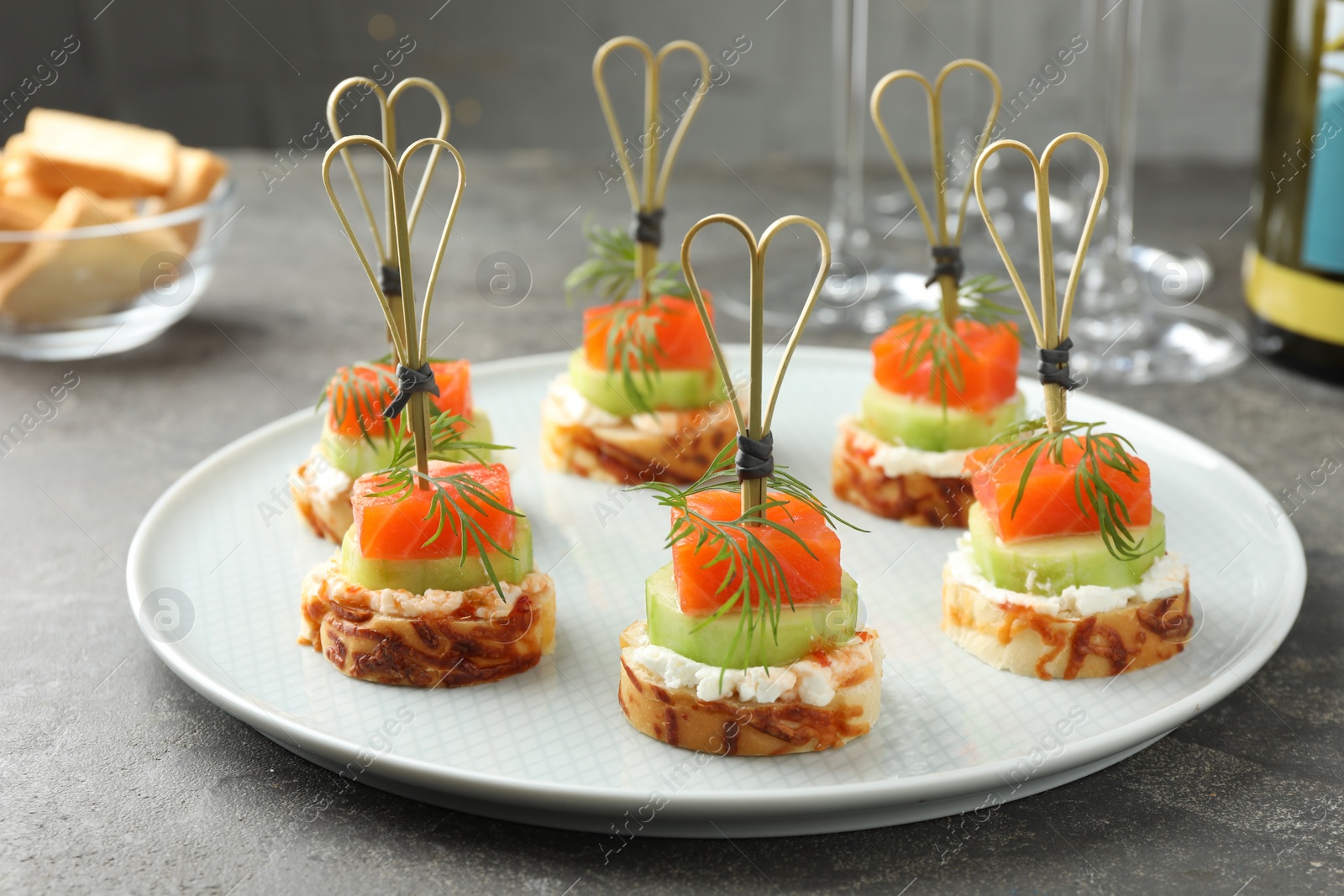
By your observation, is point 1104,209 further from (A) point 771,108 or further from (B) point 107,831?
(B) point 107,831

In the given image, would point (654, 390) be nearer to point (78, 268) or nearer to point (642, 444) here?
point (642, 444)

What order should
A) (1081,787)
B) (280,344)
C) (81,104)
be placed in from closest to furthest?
(1081,787), (280,344), (81,104)

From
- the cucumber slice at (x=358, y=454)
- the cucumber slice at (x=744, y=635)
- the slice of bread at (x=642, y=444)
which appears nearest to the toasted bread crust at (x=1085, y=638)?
the cucumber slice at (x=744, y=635)

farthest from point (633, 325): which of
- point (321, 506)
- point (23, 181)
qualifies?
point (23, 181)

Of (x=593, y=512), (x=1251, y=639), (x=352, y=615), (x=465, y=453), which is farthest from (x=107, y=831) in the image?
(x=1251, y=639)

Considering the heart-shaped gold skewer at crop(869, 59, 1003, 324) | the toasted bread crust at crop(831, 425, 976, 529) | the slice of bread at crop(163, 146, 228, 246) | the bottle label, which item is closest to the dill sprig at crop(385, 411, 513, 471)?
the toasted bread crust at crop(831, 425, 976, 529)

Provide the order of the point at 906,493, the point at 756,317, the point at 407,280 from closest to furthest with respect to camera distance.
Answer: the point at 756,317, the point at 407,280, the point at 906,493

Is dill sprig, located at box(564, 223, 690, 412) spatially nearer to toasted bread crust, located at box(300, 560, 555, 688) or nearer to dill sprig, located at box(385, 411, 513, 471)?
dill sprig, located at box(385, 411, 513, 471)
